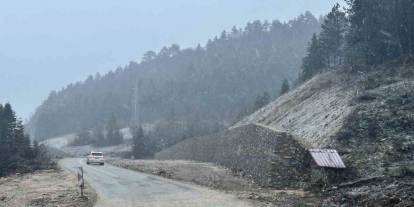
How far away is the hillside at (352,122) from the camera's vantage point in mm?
32500

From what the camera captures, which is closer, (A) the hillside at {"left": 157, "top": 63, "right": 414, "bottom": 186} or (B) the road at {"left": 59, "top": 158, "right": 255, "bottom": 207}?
(B) the road at {"left": 59, "top": 158, "right": 255, "bottom": 207}

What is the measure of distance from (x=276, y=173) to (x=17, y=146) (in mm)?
49929

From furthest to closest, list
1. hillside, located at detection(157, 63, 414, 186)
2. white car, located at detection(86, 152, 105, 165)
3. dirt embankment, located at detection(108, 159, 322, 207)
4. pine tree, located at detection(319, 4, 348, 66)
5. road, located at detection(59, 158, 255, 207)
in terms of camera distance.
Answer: pine tree, located at detection(319, 4, 348, 66) → white car, located at detection(86, 152, 105, 165) → hillside, located at detection(157, 63, 414, 186) → road, located at detection(59, 158, 255, 207) → dirt embankment, located at detection(108, 159, 322, 207)

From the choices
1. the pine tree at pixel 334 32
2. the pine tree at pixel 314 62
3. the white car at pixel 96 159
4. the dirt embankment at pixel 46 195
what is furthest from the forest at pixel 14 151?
the pine tree at pixel 334 32

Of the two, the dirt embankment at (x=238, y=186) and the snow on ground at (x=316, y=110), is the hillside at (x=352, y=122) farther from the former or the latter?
the dirt embankment at (x=238, y=186)

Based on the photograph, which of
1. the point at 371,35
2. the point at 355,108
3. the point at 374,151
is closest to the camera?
the point at 374,151

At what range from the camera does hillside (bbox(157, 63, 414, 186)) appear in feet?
107

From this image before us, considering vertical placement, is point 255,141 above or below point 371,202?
above

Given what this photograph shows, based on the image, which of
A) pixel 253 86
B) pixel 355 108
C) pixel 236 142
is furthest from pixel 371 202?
pixel 253 86

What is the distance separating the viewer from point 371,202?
22.0 m

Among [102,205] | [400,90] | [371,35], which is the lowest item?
[102,205]

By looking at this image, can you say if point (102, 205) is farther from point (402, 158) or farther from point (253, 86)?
point (253, 86)

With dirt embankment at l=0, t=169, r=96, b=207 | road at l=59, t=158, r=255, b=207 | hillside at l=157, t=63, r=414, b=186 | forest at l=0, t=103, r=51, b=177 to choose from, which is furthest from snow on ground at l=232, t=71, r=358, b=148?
forest at l=0, t=103, r=51, b=177

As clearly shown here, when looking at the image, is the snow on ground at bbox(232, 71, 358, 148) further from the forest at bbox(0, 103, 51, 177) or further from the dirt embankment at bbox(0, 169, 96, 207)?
the forest at bbox(0, 103, 51, 177)
